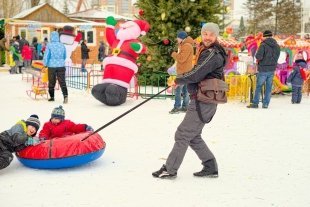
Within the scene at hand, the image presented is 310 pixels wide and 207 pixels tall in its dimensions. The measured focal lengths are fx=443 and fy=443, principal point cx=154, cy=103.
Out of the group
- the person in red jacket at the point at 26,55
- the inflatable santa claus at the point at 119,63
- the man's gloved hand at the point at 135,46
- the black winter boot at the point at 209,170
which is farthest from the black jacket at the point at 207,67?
the person in red jacket at the point at 26,55

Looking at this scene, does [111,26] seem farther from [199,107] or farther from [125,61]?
[199,107]

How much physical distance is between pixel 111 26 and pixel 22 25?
57.2 ft

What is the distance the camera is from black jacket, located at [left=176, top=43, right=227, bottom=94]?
4.68 m

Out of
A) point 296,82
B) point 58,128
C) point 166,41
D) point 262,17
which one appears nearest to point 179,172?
point 58,128

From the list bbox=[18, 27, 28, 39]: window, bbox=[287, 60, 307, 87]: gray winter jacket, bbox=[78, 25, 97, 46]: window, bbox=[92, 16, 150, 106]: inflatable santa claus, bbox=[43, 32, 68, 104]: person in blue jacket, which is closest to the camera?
bbox=[92, 16, 150, 106]: inflatable santa claus

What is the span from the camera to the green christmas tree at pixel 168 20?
12609mm

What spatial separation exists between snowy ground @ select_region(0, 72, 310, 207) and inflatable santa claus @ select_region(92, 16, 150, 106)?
1.32 m

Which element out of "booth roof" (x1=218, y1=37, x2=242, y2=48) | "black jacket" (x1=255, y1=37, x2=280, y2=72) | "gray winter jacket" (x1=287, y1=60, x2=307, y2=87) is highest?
"booth roof" (x1=218, y1=37, x2=242, y2=48)

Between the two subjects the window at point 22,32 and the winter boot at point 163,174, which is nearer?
the winter boot at point 163,174

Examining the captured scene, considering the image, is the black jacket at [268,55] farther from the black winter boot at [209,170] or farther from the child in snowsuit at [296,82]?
the black winter boot at [209,170]

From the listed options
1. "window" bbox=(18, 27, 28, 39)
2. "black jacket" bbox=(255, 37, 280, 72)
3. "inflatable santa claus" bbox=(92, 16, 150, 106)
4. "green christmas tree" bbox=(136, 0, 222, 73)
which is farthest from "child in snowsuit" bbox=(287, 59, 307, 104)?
"window" bbox=(18, 27, 28, 39)

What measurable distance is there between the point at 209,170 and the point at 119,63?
6.02m

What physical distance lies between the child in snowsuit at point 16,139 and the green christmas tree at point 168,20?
295 inches

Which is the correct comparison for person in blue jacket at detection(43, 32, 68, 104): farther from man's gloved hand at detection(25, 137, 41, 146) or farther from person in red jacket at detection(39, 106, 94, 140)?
Answer: man's gloved hand at detection(25, 137, 41, 146)
